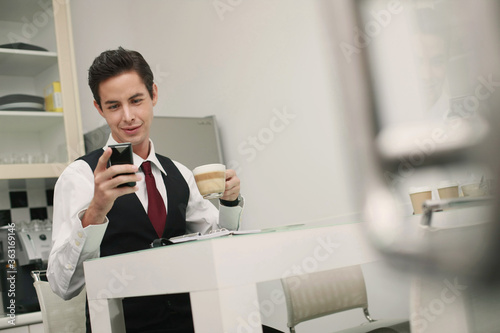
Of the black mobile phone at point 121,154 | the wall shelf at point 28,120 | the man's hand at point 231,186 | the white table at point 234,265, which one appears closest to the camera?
the white table at point 234,265

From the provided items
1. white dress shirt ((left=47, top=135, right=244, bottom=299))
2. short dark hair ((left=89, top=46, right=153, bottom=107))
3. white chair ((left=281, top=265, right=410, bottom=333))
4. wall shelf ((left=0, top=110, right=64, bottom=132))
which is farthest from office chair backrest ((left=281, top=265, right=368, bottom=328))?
wall shelf ((left=0, top=110, right=64, bottom=132))

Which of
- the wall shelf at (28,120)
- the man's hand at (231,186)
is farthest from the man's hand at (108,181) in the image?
the wall shelf at (28,120)

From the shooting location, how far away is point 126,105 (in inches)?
59.6

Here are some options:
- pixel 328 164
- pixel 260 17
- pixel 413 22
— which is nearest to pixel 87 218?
pixel 413 22

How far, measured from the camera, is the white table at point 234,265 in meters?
0.70

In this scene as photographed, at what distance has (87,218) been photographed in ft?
4.02

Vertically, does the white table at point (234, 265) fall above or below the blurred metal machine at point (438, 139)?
below

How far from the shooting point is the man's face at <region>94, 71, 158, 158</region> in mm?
1511

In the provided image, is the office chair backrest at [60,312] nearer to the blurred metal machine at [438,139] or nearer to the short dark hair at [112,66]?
the short dark hair at [112,66]

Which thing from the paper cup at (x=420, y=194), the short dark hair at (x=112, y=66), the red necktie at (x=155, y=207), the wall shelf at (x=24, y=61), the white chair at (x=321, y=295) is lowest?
the white chair at (x=321, y=295)

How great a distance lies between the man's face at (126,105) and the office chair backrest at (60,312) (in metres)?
0.51

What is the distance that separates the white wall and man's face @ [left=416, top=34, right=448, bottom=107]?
4.92 feet

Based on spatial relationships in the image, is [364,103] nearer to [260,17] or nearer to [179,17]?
[260,17]

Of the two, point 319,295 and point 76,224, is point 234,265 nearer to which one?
point 76,224
